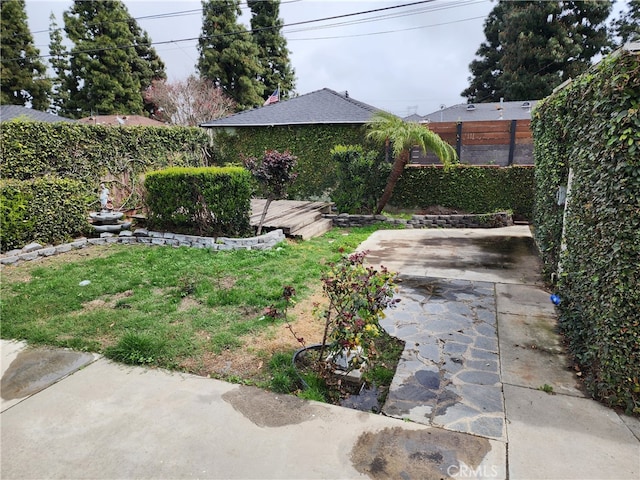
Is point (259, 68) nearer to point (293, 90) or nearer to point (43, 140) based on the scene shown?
point (293, 90)

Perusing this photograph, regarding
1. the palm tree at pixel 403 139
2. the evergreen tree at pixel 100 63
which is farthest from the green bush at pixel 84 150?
the evergreen tree at pixel 100 63

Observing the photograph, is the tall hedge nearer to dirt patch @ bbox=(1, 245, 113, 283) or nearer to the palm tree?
dirt patch @ bbox=(1, 245, 113, 283)

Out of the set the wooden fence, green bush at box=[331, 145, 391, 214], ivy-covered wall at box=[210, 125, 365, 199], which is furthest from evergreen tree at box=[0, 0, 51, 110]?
the wooden fence

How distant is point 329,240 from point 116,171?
603cm

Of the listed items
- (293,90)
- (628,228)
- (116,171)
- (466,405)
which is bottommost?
(466,405)

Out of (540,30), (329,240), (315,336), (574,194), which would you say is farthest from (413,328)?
(540,30)

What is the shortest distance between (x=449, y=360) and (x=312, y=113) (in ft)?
34.0

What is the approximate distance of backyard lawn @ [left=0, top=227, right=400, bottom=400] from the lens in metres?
3.14

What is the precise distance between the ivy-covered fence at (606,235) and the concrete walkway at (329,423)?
246 millimetres

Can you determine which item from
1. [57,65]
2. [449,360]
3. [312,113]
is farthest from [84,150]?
[57,65]

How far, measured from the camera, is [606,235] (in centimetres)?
248

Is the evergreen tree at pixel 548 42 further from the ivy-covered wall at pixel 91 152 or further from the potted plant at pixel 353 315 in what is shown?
the potted plant at pixel 353 315

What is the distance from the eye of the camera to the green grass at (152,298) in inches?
131

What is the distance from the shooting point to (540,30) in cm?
2012
